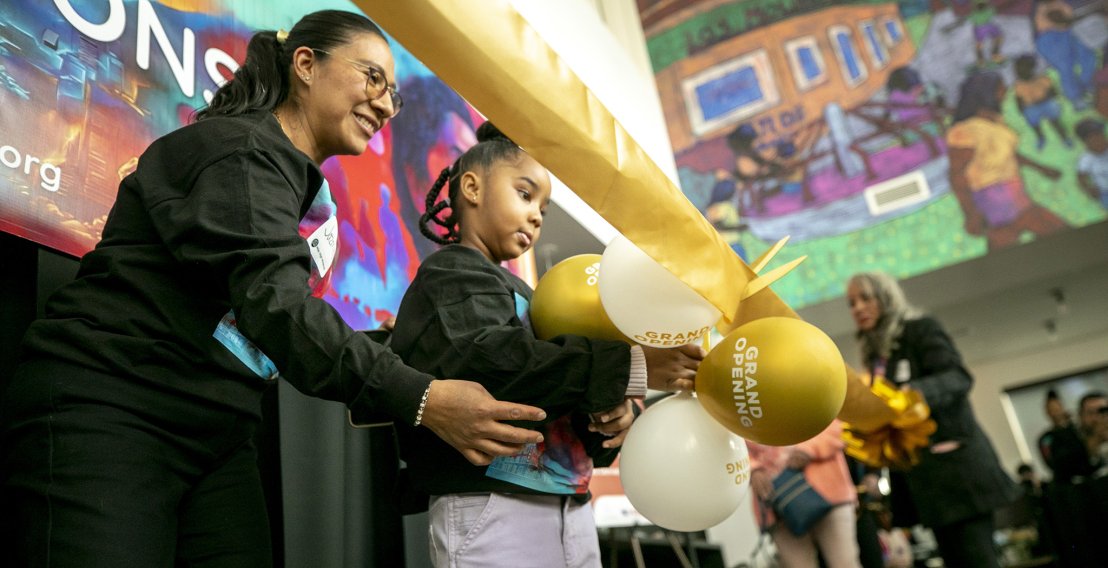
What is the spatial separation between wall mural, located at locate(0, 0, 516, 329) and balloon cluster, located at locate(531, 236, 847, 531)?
45 cm

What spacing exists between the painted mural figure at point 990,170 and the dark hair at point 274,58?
19.8 feet

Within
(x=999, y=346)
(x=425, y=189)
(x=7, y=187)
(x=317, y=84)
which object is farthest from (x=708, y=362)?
(x=999, y=346)

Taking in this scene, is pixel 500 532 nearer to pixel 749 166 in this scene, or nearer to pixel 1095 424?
pixel 1095 424

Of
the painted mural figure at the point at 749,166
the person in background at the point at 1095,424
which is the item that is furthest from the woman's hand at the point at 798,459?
the painted mural figure at the point at 749,166

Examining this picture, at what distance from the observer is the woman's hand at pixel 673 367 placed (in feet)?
4.60

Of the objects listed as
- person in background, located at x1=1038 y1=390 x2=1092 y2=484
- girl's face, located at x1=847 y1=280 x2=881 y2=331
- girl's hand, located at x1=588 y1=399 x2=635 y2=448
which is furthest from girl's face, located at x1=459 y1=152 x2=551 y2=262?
person in background, located at x1=1038 y1=390 x2=1092 y2=484

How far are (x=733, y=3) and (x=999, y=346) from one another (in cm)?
629

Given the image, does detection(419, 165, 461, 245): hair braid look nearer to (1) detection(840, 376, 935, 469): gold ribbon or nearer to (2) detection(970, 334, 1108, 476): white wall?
(1) detection(840, 376, 935, 469): gold ribbon

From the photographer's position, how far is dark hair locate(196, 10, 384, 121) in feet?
4.40

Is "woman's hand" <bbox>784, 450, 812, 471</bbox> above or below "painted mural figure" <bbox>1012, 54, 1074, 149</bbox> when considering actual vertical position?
below

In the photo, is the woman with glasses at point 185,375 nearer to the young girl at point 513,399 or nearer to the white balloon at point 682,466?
the young girl at point 513,399

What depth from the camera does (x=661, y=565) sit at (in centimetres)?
396

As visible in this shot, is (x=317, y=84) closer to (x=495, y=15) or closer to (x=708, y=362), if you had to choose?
(x=495, y=15)

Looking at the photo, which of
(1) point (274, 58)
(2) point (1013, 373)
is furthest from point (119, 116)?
(2) point (1013, 373)
